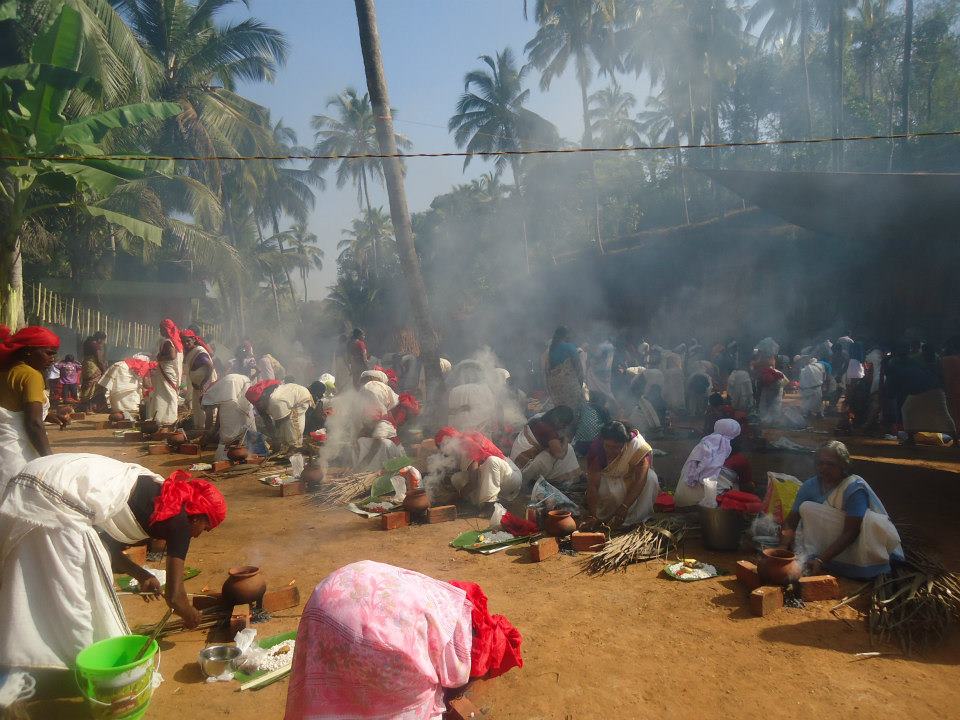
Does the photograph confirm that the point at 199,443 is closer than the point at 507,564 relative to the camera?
No

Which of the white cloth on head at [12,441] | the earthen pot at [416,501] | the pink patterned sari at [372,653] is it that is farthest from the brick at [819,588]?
the white cloth on head at [12,441]

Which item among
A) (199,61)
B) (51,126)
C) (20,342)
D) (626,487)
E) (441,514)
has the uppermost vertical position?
(199,61)

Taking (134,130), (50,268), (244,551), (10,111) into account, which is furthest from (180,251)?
(244,551)

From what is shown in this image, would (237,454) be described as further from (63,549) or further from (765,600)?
(765,600)

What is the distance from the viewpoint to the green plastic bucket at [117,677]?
2848 millimetres

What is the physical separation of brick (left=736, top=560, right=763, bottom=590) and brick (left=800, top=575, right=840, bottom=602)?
279 mm

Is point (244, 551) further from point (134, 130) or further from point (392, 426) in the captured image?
point (134, 130)

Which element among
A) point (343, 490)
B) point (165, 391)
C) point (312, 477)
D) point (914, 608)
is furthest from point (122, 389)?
point (914, 608)

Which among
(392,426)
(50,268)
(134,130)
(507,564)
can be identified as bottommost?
(507,564)

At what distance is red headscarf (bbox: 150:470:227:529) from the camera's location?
130 inches

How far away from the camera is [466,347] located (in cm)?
2427

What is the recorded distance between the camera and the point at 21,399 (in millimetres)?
4109

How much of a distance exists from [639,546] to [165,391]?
362 inches

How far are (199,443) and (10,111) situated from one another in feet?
17.6
